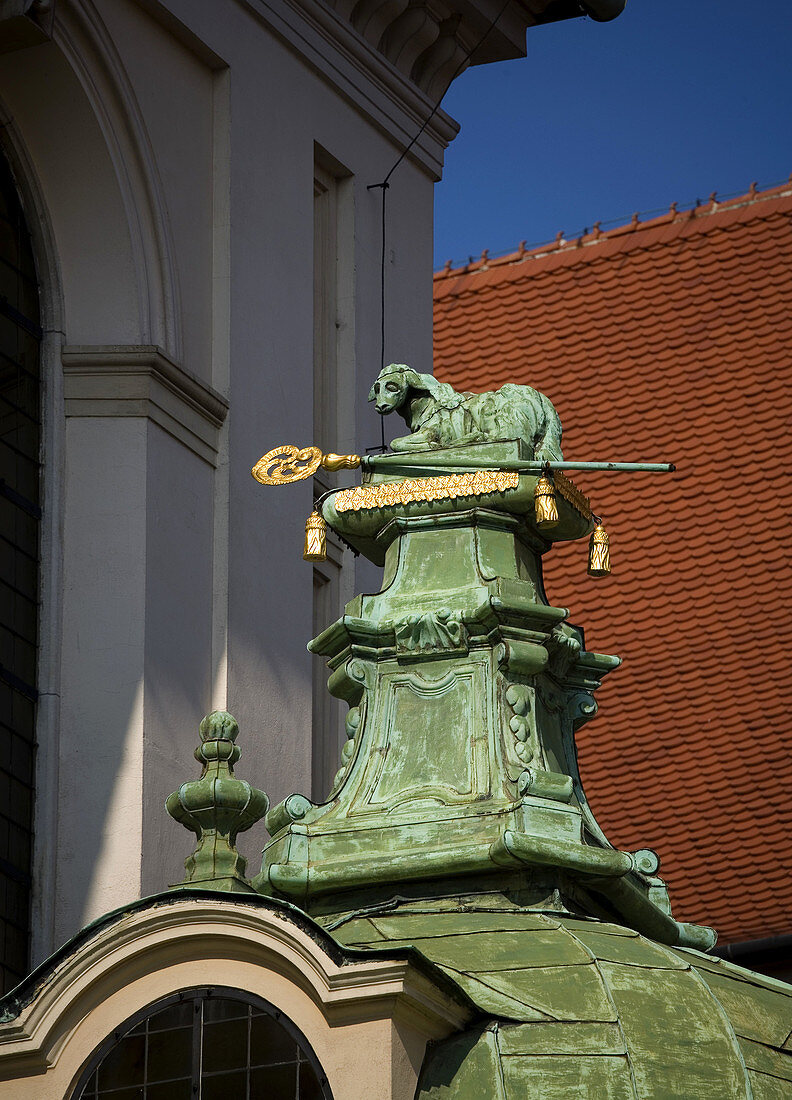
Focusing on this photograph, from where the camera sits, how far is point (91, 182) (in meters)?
12.5

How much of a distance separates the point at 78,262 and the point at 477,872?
17.8 feet

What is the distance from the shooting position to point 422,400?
9.57 m

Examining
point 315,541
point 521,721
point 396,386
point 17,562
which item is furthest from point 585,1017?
point 17,562

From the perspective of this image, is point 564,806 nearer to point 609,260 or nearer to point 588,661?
point 588,661

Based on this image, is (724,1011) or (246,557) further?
(246,557)

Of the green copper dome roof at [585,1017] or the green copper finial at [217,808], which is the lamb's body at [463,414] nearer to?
the green copper finial at [217,808]

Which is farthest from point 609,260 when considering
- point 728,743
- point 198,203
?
point 198,203

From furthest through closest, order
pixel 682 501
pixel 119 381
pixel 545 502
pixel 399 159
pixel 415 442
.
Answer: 1. pixel 682 501
2. pixel 399 159
3. pixel 119 381
4. pixel 415 442
5. pixel 545 502

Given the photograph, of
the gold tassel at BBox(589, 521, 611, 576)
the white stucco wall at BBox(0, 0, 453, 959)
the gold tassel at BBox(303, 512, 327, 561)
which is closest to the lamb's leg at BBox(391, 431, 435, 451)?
the gold tassel at BBox(303, 512, 327, 561)

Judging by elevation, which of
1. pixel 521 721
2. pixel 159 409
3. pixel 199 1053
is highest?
pixel 159 409

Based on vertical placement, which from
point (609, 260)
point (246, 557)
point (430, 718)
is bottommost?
point (430, 718)

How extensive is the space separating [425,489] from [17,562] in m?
3.48

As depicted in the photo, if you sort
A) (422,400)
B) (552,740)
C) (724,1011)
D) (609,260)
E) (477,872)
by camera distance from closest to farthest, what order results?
(724,1011) < (477,872) < (552,740) < (422,400) < (609,260)

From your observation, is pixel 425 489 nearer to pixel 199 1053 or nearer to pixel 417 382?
pixel 417 382
